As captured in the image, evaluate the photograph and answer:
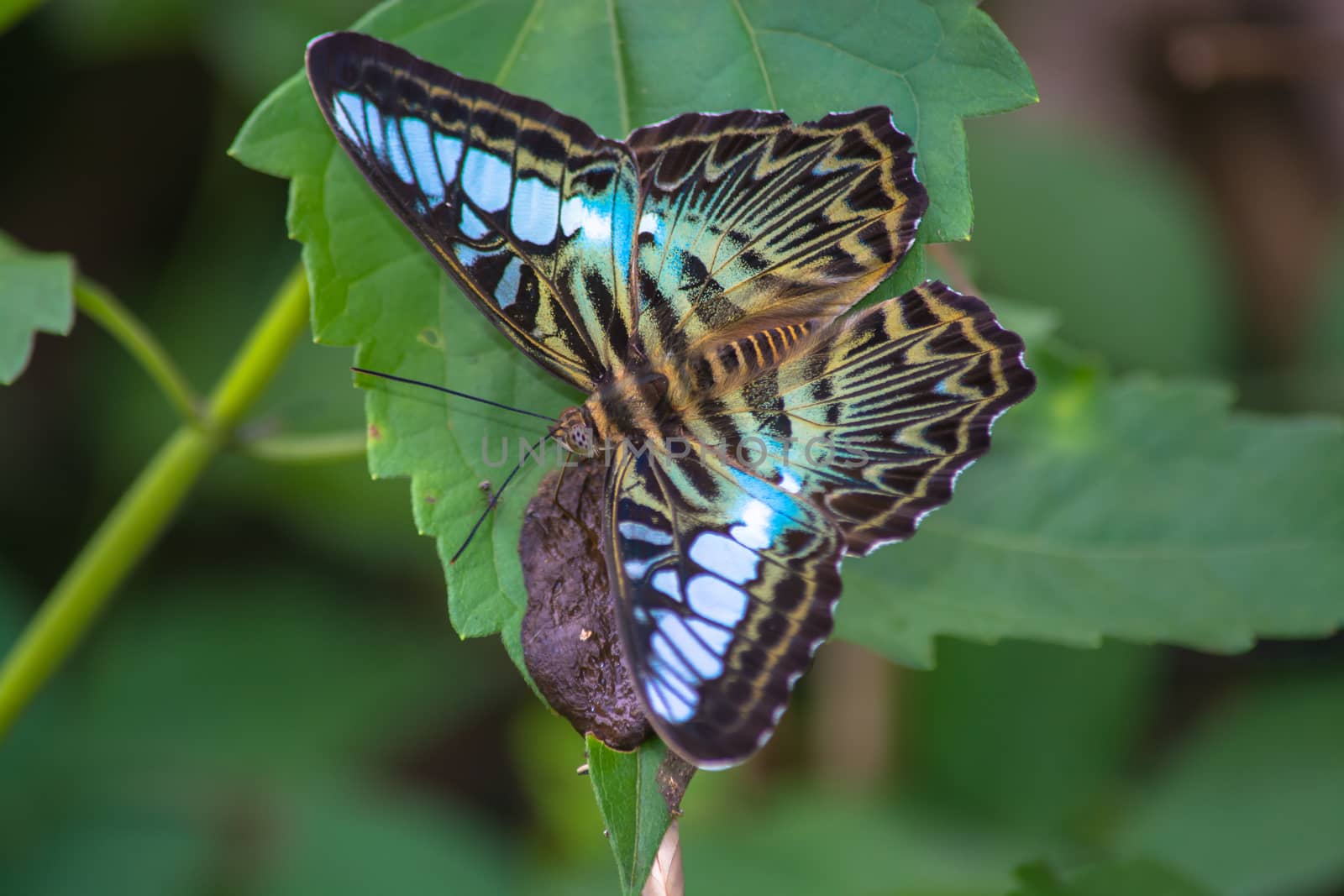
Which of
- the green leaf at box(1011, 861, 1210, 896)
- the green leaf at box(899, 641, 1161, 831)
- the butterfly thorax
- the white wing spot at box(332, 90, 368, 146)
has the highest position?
the white wing spot at box(332, 90, 368, 146)

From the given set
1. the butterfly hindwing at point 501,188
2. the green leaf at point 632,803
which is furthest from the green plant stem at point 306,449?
the green leaf at point 632,803

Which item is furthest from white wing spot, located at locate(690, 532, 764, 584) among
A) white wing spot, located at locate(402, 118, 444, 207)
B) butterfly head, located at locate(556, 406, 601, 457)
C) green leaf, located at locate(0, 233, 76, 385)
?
green leaf, located at locate(0, 233, 76, 385)

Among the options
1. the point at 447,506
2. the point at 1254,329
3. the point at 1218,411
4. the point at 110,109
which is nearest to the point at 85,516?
the point at 110,109

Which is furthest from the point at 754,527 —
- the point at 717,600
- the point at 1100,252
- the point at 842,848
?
the point at 1100,252

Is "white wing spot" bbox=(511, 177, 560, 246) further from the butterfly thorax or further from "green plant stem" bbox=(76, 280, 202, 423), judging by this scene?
"green plant stem" bbox=(76, 280, 202, 423)

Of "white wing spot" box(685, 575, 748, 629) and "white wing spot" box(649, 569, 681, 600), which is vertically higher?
"white wing spot" box(649, 569, 681, 600)

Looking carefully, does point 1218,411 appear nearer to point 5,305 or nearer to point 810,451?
point 810,451
